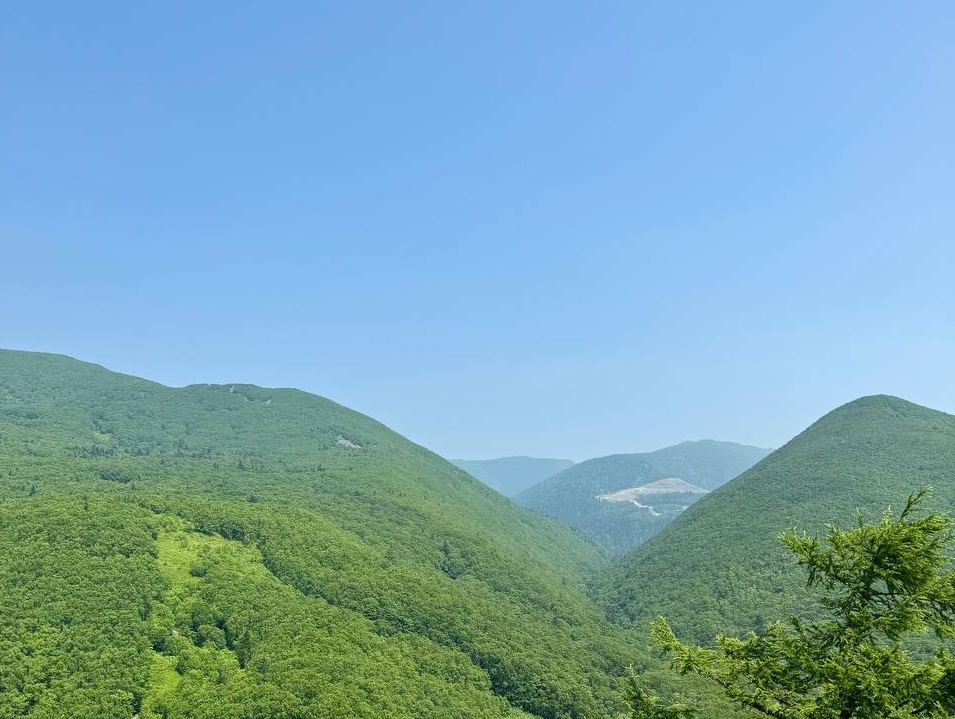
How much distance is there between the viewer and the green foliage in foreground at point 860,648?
15.9 m

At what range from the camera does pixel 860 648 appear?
16.5 m

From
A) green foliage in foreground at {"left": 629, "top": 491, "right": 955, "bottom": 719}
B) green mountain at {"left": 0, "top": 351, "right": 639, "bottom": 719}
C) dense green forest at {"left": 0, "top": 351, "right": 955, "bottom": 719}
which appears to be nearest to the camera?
green foliage in foreground at {"left": 629, "top": 491, "right": 955, "bottom": 719}

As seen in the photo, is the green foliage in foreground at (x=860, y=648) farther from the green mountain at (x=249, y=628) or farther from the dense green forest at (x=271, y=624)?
the green mountain at (x=249, y=628)

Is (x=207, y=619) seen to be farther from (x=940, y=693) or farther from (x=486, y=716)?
(x=940, y=693)

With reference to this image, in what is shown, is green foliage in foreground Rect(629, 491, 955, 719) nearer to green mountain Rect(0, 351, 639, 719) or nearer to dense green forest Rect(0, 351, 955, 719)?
dense green forest Rect(0, 351, 955, 719)

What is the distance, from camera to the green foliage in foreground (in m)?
15.9

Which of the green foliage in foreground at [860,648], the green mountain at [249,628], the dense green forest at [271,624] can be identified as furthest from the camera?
the dense green forest at [271,624]

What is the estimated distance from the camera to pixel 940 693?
16.3 m

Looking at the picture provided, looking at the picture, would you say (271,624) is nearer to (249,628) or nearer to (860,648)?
(249,628)

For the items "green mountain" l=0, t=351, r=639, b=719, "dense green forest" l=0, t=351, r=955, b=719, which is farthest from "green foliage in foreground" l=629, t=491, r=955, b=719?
"green mountain" l=0, t=351, r=639, b=719

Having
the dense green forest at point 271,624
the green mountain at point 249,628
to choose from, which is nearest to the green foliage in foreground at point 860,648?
the dense green forest at point 271,624

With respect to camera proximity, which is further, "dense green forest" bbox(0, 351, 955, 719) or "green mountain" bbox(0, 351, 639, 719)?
"dense green forest" bbox(0, 351, 955, 719)

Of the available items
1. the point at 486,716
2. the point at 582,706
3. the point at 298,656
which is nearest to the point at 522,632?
the point at 582,706

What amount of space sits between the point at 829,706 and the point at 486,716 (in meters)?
111
